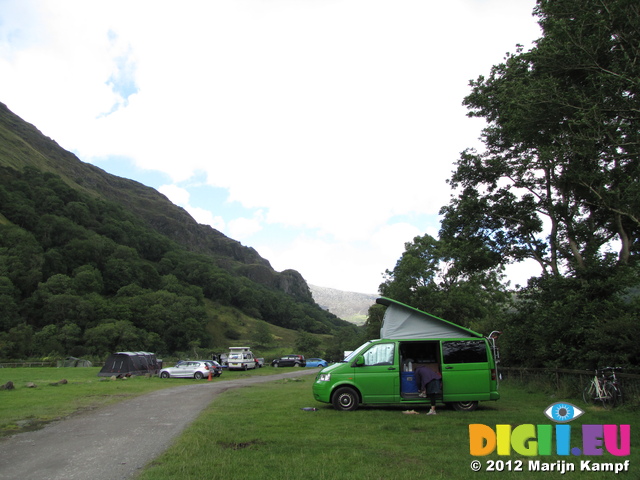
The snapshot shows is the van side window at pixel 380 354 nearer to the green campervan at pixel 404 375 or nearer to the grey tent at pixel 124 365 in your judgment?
the green campervan at pixel 404 375

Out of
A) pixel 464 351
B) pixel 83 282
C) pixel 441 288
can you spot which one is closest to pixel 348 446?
pixel 464 351

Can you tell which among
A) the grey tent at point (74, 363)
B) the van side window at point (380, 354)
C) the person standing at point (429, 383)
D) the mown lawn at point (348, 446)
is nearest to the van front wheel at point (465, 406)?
the mown lawn at point (348, 446)

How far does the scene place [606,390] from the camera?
37.0ft

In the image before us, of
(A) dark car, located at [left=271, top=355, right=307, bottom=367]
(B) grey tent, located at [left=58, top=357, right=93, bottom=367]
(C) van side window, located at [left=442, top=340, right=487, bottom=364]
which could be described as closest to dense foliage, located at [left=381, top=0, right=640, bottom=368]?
(C) van side window, located at [left=442, top=340, right=487, bottom=364]

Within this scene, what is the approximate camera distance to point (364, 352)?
11.7 meters

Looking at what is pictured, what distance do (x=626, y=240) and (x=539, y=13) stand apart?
9202mm

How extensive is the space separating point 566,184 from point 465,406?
10395 millimetres

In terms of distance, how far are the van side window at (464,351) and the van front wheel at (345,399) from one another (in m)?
2.52

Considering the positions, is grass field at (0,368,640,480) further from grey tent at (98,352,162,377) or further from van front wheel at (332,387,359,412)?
grey tent at (98,352,162,377)

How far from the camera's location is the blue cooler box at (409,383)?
11438mm

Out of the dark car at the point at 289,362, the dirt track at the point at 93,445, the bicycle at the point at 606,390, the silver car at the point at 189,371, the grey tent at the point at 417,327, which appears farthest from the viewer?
the dark car at the point at 289,362

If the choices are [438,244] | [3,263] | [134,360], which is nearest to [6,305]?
[3,263]

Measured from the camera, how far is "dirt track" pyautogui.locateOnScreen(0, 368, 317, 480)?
19.1 feet

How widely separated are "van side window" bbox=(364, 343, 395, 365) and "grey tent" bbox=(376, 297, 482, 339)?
2.30ft
